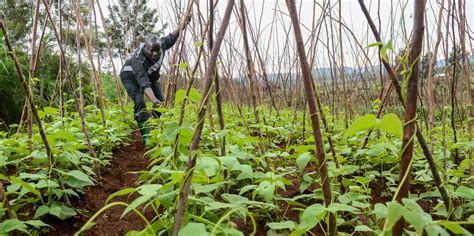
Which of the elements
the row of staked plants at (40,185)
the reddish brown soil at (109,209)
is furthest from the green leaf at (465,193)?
the row of staked plants at (40,185)

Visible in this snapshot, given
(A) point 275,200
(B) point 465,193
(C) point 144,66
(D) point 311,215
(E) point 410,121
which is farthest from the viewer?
(C) point 144,66

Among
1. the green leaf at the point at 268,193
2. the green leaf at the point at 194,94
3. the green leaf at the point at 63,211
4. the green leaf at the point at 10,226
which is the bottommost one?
the green leaf at the point at 63,211

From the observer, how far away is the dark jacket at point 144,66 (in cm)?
333

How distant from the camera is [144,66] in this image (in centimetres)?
346

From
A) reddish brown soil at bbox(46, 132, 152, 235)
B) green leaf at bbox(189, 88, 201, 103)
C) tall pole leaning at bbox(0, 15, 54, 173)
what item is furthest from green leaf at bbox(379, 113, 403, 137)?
tall pole leaning at bbox(0, 15, 54, 173)

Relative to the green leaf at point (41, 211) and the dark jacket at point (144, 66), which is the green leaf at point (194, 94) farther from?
the dark jacket at point (144, 66)

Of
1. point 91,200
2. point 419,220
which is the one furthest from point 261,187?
point 91,200

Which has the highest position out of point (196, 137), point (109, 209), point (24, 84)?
point (24, 84)

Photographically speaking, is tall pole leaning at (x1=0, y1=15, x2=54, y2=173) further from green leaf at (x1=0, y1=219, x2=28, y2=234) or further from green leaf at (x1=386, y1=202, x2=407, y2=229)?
green leaf at (x1=386, y1=202, x2=407, y2=229)

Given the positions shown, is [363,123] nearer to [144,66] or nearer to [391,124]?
[391,124]

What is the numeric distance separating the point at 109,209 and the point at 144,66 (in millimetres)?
2144

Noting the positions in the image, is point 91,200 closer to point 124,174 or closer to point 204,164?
point 124,174

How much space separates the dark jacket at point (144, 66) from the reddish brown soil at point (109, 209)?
1020 millimetres

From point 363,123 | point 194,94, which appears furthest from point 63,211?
point 363,123
